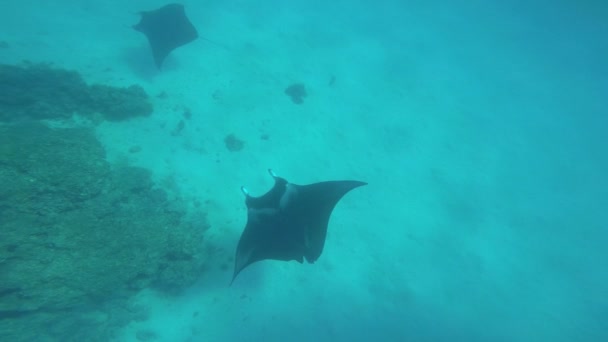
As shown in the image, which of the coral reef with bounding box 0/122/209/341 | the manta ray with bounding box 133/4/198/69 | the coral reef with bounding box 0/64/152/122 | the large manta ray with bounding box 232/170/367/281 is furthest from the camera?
the manta ray with bounding box 133/4/198/69

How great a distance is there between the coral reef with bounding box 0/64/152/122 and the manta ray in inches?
72.4

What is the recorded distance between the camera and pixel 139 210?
686 cm

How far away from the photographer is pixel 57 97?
881 cm

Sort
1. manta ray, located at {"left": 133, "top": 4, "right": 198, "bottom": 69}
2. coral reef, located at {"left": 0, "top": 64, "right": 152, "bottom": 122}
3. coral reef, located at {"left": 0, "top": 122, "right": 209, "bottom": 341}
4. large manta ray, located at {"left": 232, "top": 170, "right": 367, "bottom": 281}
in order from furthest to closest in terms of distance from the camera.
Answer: manta ray, located at {"left": 133, "top": 4, "right": 198, "bottom": 69}, coral reef, located at {"left": 0, "top": 64, "right": 152, "bottom": 122}, large manta ray, located at {"left": 232, "top": 170, "right": 367, "bottom": 281}, coral reef, located at {"left": 0, "top": 122, "right": 209, "bottom": 341}

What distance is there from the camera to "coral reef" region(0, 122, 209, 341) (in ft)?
16.9

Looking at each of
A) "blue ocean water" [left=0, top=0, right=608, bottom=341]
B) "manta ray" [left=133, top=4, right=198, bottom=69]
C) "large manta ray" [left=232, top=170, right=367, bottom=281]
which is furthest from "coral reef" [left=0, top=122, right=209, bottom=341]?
"manta ray" [left=133, top=4, right=198, bottom=69]

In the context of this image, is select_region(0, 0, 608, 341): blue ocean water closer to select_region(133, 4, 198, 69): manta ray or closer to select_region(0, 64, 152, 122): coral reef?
select_region(0, 64, 152, 122): coral reef

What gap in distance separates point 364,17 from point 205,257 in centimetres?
1675

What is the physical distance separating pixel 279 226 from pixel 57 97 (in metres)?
7.99

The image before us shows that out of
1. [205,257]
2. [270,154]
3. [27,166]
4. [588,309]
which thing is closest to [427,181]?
[270,154]

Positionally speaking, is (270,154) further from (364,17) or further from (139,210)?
(364,17)

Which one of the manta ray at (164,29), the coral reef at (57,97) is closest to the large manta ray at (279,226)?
the coral reef at (57,97)

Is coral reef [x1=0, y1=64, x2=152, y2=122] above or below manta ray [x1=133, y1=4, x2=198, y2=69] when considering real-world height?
below

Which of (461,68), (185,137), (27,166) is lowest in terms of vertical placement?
(27,166)
